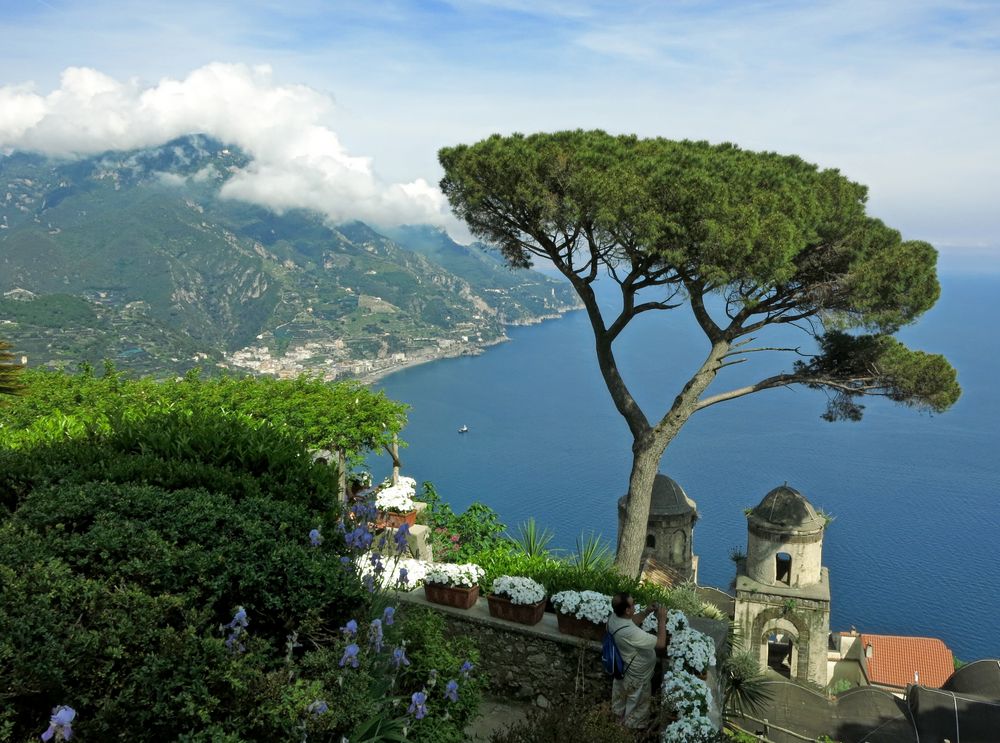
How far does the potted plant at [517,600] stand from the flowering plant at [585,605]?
17 cm

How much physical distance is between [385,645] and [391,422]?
659 cm

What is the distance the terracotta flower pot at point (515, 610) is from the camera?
5500 mm

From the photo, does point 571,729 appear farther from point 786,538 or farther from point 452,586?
point 786,538

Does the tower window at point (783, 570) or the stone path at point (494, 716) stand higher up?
the tower window at point (783, 570)

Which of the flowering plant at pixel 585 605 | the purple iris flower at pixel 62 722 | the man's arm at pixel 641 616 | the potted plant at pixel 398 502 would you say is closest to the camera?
Result: the purple iris flower at pixel 62 722

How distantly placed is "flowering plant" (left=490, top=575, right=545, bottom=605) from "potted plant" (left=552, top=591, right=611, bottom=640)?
0.17 meters

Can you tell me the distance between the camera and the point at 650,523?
17.1 m

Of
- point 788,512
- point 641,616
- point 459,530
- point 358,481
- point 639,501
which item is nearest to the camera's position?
point 641,616

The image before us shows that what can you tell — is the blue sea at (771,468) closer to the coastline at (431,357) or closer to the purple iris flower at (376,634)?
the coastline at (431,357)

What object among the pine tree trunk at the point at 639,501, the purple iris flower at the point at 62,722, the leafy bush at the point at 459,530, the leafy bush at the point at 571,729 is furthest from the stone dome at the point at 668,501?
the purple iris flower at the point at 62,722

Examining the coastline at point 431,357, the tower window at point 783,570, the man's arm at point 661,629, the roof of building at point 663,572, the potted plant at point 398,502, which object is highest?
the coastline at point 431,357

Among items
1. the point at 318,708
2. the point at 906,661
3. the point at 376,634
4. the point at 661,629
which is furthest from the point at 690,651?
the point at 906,661

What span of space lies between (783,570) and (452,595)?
14539mm

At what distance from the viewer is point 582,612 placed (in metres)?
5.25
